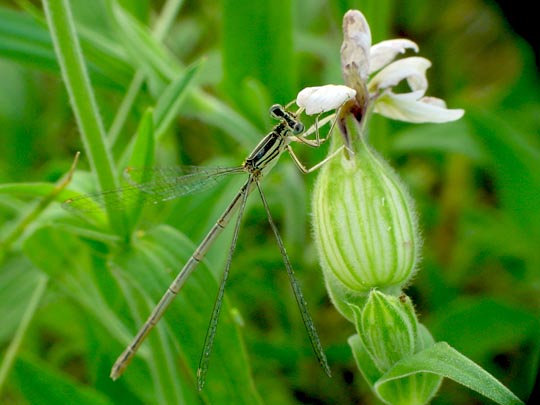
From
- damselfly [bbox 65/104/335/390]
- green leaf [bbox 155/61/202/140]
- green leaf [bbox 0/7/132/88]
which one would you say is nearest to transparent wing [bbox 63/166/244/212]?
damselfly [bbox 65/104/335/390]

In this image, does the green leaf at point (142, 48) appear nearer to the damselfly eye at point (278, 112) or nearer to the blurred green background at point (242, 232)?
the blurred green background at point (242, 232)

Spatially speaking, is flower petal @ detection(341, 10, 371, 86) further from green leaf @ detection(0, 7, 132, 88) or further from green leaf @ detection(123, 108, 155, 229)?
green leaf @ detection(0, 7, 132, 88)

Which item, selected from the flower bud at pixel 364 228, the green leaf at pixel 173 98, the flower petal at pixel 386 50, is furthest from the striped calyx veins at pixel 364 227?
the green leaf at pixel 173 98

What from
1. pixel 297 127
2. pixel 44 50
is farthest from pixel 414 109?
pixel 44 50

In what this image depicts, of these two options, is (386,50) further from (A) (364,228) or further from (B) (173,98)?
(B) (173,98)

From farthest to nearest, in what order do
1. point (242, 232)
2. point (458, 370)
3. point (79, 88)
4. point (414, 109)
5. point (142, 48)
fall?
point (242, 232) → point (142, 48) → point (79, 88) → point (414, 109) → point (458, 370)

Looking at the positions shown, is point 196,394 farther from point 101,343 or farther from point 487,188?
point 487,188
